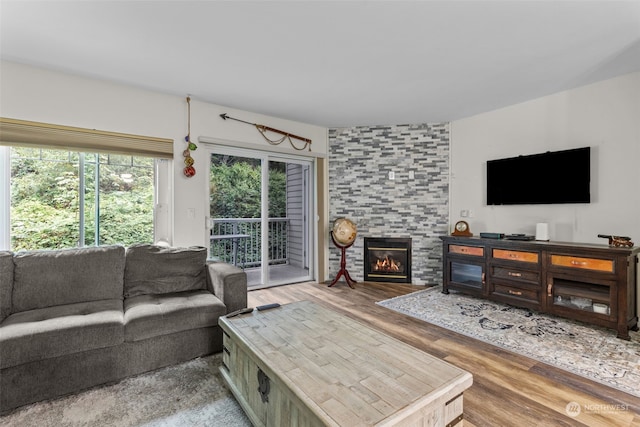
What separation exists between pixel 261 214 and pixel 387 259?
2044 mm

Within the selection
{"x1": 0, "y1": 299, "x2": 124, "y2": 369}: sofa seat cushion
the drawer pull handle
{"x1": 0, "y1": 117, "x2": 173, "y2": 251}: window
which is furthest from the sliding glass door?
the drawer pull handle

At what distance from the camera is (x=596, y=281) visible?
8.58ft

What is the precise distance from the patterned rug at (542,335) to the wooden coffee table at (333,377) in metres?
1.46

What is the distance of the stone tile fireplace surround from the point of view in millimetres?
4422

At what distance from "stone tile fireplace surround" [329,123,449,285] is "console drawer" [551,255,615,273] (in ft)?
5.29

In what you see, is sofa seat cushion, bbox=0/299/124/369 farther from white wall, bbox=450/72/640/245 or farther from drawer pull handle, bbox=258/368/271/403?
white wall, bbox=450/72/640/245

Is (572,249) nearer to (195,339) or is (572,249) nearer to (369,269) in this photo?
(369,269)

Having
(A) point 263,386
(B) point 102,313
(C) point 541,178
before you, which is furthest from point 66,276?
(C) point 541,178

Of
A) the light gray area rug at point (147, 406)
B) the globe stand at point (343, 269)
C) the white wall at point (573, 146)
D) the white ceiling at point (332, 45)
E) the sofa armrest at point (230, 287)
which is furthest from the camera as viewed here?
the globe stand at point (343, 269)

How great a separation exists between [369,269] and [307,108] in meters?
2.55

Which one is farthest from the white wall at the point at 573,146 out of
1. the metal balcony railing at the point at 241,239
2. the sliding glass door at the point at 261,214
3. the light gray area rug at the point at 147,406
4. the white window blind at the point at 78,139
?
the white window blind at the point at 78,139

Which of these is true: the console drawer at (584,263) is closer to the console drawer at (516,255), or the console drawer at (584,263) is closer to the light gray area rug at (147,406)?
the console drawer at (516,255)

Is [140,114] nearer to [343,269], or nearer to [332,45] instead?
[332,45]

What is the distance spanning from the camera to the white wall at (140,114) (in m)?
2.62
